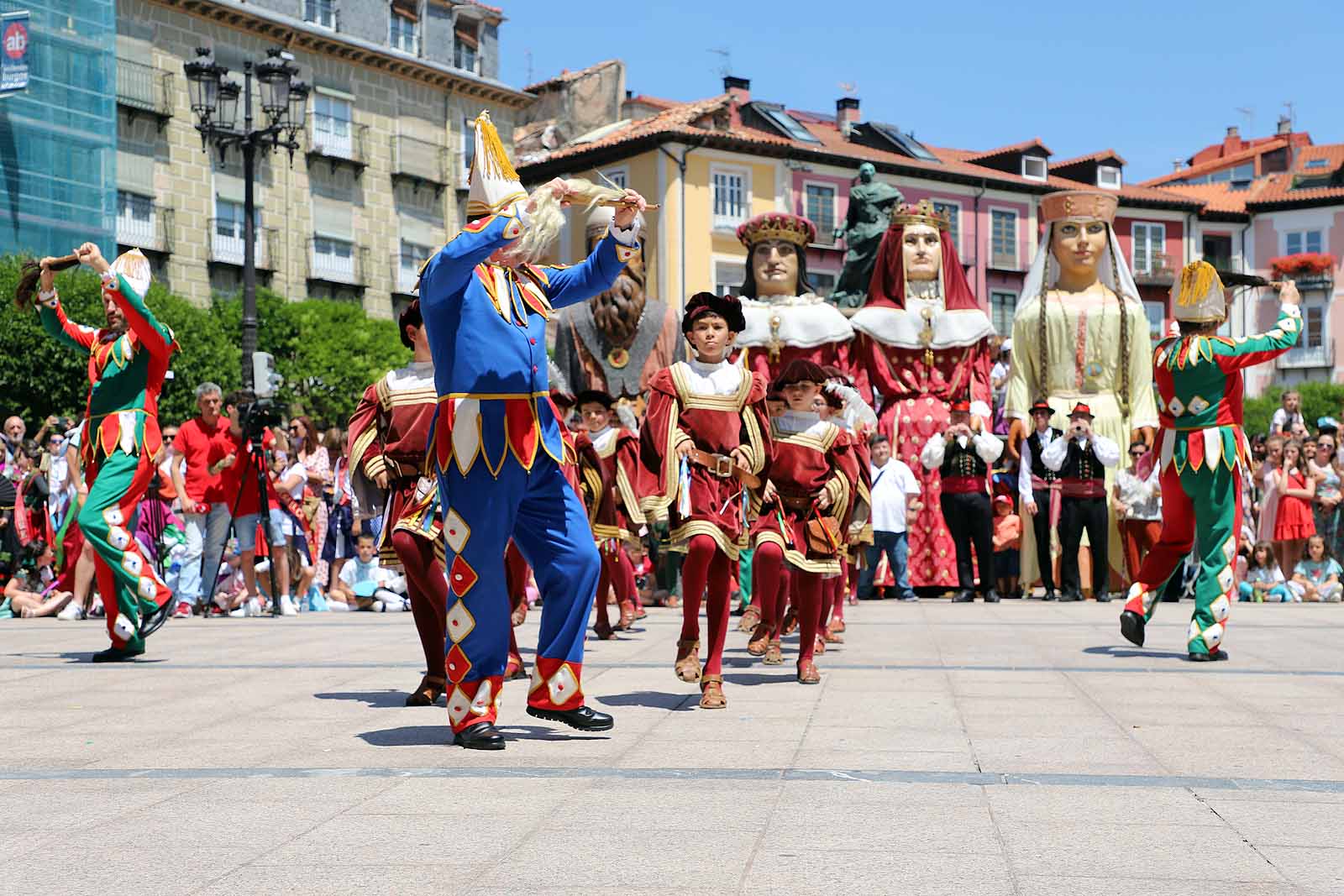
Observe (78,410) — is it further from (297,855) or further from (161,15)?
(297,855)

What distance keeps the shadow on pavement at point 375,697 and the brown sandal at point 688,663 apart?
131 cm

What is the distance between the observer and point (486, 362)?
648cm

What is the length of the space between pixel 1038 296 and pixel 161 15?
31.1 m

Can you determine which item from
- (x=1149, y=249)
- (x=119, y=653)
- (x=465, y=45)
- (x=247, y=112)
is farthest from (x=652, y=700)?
(x=1149, y=249)

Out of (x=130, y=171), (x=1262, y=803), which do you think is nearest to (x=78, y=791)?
(x=1262, y=803)

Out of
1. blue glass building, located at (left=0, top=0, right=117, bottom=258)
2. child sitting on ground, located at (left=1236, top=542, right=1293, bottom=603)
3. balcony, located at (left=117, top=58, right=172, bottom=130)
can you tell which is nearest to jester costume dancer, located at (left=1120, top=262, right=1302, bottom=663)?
child sitting on ground, located at (left=1236, top=542, right=1293, bottom=603)

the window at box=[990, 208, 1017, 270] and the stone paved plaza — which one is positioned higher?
the window at box=[990, 208, 1017, 270]

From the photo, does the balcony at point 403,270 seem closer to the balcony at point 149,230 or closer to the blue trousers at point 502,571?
the balcony at point 149,230

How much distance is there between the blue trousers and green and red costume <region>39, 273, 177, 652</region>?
3.87 meters

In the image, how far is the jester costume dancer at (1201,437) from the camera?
33.4 feet

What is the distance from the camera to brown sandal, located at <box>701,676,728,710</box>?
7.47 metres

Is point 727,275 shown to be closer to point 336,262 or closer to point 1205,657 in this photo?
point 336,262

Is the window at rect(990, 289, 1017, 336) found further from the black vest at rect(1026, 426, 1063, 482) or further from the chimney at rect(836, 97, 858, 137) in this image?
the black vest at rect(1026, 426, 1063, 482)

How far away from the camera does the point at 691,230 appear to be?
4859 centimetres
